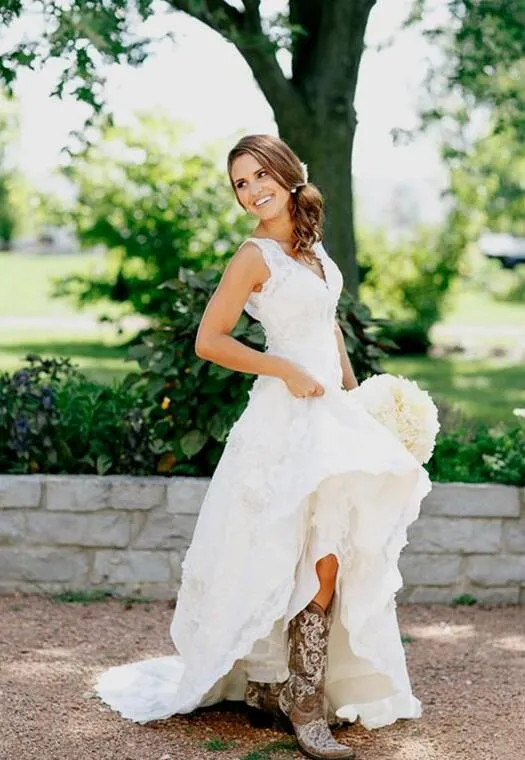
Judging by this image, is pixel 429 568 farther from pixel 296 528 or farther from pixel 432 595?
pixel 296 528

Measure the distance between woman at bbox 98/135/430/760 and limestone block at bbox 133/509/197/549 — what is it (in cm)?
165

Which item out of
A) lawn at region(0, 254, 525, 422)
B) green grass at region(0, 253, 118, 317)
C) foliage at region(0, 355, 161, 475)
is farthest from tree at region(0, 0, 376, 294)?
green grass at region(0, 253, 118, 317)

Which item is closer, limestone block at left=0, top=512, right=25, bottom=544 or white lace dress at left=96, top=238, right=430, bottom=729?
white lace dress at left=96, top=238, right=430, bottom=729

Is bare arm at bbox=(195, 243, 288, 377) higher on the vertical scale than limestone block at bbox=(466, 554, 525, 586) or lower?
higher

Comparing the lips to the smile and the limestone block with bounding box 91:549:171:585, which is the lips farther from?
the limestone block with bounding box 91:549:171:585

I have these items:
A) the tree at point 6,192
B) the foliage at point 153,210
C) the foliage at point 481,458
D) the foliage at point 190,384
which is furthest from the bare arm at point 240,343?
the tree at point 6,192

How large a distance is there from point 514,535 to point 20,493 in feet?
7.26

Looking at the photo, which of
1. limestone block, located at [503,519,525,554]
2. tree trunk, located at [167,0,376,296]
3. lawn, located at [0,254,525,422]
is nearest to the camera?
limestone block, located at [503,519,525,554]

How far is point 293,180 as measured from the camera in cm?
392

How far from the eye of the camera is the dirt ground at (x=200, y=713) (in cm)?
398

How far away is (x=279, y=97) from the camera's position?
8531mm

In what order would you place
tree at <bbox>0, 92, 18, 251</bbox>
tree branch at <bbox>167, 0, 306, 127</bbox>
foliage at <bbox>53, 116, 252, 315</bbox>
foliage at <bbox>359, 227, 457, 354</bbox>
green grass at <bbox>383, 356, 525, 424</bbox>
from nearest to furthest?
tree branch at <bbox>167, 0, 306, 127</bbox> < green grass at <bbox>383, 356, 525, 424</bbox> < foliage at <bbox>53, 116, 252, 315</bbox> < foliage at <bbox>359, 227, 457, 354</bbox> < tree at <bbox>0, 92, 18, 251</bbox>

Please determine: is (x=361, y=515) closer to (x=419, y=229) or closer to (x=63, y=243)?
(x=419, y=229)

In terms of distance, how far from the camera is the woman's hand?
3.88m
